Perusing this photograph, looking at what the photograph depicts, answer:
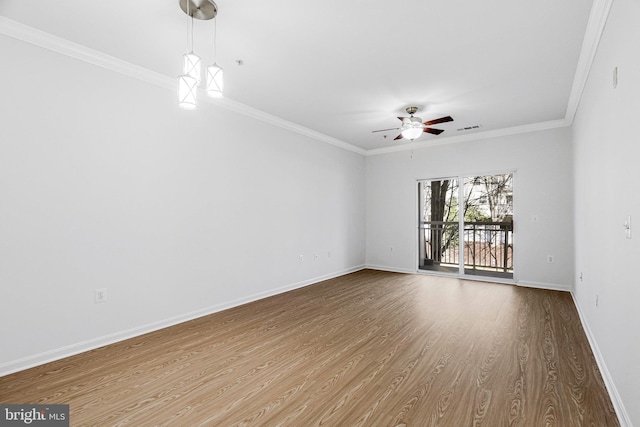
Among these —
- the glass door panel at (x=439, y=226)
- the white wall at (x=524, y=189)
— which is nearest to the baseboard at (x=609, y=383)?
the white wall at (x=524, y=189)

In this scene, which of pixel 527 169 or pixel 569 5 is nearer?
pixel 569 5

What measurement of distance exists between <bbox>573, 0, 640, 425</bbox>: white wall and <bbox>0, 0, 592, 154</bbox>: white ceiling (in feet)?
1.65

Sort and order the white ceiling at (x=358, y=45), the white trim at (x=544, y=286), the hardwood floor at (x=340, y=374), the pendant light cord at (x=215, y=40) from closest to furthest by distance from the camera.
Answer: the hardwood floor at (x=340, y=374) < the white ceiling at (x=358, y=45) < the pendant light cord at (x=215, y=40) < the white trim at (x=544, y=286)

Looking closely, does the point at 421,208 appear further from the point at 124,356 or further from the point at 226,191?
the point at 124,356

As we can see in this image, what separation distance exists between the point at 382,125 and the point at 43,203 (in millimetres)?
4423

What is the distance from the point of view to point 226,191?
163 inches

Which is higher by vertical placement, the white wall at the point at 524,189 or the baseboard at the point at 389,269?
the white wall at the point at 524,189

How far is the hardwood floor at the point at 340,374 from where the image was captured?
1.95 m

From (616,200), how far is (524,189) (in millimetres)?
3697

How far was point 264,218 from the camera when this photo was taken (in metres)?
4.68

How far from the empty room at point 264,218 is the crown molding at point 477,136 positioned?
0.15 m

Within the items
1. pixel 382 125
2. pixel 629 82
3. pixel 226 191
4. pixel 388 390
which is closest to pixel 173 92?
pixel 226 191

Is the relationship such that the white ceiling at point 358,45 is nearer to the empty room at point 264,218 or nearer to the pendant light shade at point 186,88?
the empty room at point 264,218

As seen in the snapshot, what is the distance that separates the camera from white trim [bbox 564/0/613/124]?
2217 mm
